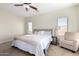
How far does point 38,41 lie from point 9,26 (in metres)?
0.53

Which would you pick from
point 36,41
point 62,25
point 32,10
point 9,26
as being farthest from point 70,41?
point 9,26

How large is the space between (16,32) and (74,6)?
1017 mm

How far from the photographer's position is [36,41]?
130cm

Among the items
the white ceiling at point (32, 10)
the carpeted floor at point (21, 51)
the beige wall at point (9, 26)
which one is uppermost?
the white ceiling at point (32, 10)

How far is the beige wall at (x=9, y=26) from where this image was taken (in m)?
1.26

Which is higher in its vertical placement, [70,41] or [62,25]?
[62,25]

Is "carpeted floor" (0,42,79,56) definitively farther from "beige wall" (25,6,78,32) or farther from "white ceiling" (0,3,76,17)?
"white ceiling" (0,3,76,17)

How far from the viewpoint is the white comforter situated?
1.29 meters

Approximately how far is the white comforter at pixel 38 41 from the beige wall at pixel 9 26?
12cm

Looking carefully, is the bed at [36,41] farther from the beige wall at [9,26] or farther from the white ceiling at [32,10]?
the white ceiling at [32,10]

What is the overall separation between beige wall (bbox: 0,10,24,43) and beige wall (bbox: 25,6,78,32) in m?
0.15

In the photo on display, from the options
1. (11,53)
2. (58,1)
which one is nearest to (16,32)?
(11,53)

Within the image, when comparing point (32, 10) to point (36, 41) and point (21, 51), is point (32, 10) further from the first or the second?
point (21, 51)

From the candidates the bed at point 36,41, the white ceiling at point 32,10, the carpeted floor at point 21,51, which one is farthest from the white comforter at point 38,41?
the white ceiling at point 32,10
